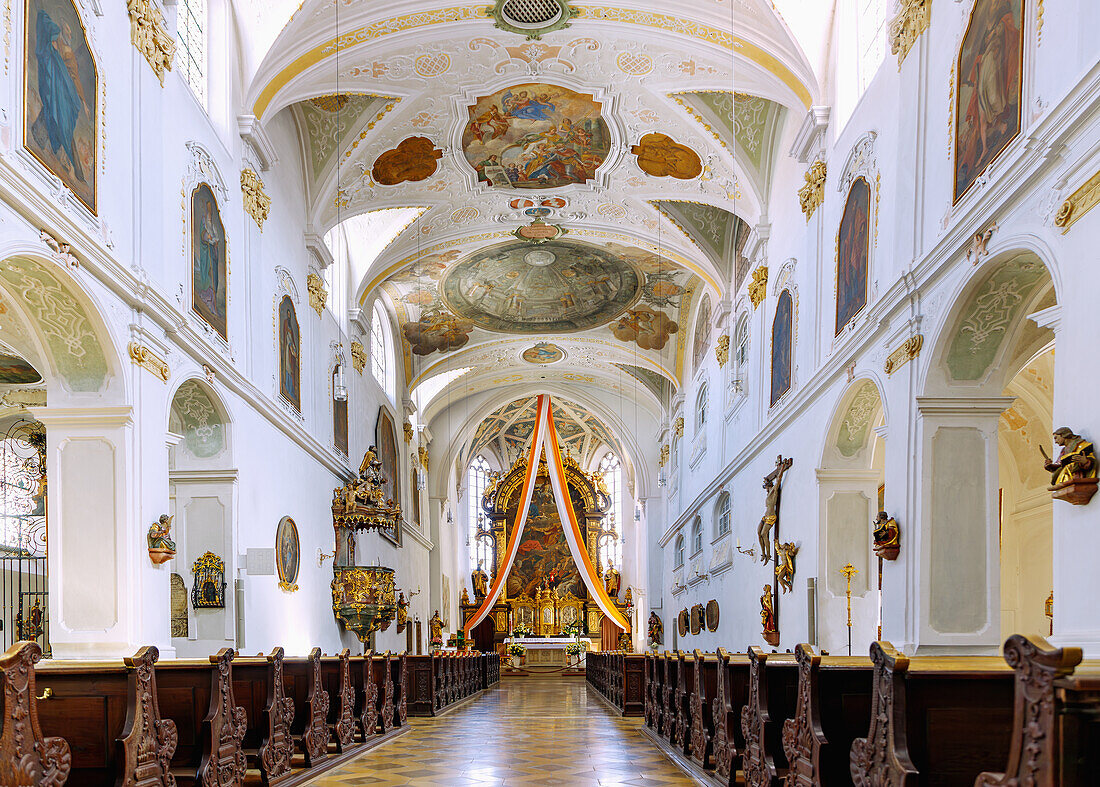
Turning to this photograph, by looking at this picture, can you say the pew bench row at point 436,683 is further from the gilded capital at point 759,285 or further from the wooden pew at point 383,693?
the gilded capital at point 759,285

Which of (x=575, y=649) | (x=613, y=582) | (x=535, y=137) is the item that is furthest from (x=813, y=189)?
(x=613, y=582)

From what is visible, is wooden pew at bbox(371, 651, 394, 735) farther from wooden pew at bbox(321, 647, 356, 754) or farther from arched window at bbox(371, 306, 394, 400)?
arched window at bbox(371, 306, 394, 400)

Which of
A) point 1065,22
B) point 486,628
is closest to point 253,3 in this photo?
point 1065,22

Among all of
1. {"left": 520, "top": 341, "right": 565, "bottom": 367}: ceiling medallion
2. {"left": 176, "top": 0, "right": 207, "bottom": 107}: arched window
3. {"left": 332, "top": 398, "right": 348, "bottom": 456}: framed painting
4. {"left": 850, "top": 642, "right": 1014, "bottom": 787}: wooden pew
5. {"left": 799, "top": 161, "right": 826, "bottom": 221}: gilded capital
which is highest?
{"left": 176, "top": 0, "right": 207, "bottom": 107}: arched window

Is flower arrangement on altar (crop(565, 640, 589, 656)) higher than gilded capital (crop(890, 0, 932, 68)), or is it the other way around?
gilded capital (crop(890, 0, 932, 68))

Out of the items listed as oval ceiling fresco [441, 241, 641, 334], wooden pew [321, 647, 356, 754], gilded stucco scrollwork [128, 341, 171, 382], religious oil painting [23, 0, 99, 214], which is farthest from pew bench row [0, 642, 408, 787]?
oval ceiling fresco [441, 241, 641, 334]

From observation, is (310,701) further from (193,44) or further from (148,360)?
(193,44)

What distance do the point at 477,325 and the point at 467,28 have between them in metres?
12.4

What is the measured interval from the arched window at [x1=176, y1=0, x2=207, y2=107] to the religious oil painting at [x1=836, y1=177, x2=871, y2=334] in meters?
7.07

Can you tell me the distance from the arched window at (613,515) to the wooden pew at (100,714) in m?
33.2

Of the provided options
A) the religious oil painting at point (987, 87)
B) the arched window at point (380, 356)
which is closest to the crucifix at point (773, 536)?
the religious oil painting at point (987, 87)

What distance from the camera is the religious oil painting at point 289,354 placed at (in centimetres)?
1427

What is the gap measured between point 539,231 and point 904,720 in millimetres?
15840

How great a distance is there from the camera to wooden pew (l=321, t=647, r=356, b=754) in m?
10.3
